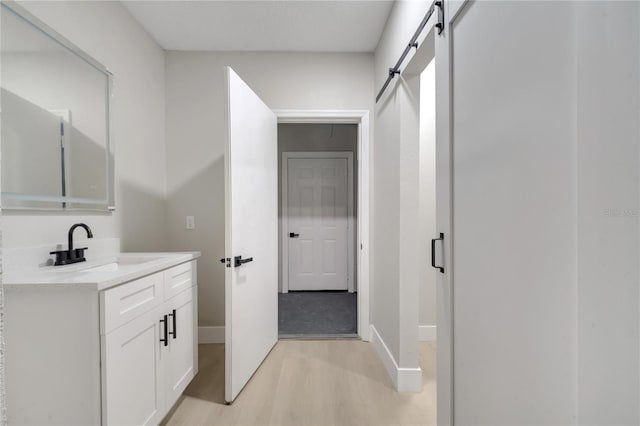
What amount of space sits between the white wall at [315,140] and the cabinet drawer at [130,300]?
2.73 metres

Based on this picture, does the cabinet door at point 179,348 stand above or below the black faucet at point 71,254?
below

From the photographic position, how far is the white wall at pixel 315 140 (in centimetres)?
418

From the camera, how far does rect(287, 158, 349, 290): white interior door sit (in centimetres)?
421

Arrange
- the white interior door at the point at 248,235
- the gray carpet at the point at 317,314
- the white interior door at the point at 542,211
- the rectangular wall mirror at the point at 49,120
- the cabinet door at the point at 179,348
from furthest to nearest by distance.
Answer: the gray carpet at the point at 317,314, the white interior door at the point at 248,235, the cabinet door at the point at 179,348, the rectangular wall mirror at the point at 49,120, the white interior door at the point at 542,211

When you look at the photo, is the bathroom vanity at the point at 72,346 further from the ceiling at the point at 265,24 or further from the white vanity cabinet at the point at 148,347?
the ceiling at the point at 265,24

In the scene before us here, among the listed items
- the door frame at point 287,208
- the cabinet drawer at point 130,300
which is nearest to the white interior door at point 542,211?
the cabinet drawer at point 130,300

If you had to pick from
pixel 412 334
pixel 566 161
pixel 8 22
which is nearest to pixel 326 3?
pixel 8 22

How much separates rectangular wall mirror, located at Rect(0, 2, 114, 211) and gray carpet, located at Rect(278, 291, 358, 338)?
6.25 ft

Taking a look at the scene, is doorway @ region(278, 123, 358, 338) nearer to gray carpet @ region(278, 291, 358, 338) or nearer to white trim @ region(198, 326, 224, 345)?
gray carpet @ region(278, 291, 358, 338)

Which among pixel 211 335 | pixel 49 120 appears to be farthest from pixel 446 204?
pixel 211 335

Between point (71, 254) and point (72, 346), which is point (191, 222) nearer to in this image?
point (71, 254)

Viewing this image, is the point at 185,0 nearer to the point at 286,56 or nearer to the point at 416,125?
the point at 286,56

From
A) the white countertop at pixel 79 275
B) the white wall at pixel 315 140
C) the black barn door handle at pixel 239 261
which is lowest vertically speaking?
the black barn door handle at pixel 239 261

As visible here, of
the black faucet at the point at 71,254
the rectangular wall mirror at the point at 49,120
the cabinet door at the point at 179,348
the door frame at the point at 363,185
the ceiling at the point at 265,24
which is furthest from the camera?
the door frame at the point at 363,185
